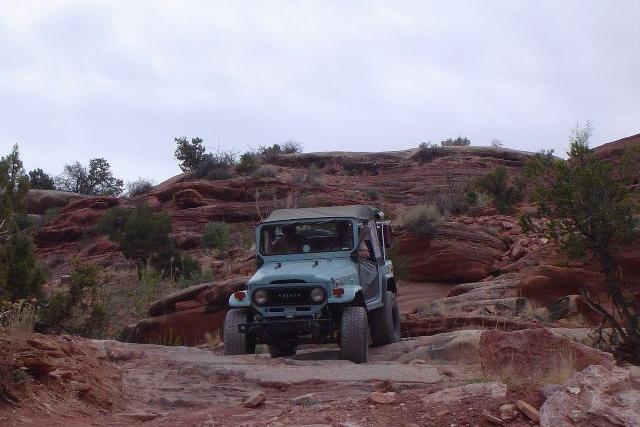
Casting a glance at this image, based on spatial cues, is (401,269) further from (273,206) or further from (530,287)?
(273,206)

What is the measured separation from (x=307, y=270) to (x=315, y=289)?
1.43 ft

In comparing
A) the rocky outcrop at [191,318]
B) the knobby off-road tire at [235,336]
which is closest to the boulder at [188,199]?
the rocky outcrop at [191,318]

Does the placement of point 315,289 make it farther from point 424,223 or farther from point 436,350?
point 424,223

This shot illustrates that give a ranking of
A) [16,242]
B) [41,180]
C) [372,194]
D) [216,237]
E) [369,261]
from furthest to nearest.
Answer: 1. [41,180]
2. [372,194]
3. [216,237]
4. [16,242]
5. [369,261]

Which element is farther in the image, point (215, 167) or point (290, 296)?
point (215, 167)

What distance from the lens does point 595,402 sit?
517 cm

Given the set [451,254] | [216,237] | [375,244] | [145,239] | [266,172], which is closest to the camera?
[375,244]

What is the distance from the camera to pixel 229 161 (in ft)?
144

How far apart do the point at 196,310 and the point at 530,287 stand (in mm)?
7238

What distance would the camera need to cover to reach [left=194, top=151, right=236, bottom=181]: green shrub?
40.8 m

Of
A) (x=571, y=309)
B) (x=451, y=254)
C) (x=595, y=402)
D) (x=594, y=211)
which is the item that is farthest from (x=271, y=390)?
(x=451, y=254)

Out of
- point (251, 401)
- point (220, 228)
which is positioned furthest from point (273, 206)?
point (251, 401)

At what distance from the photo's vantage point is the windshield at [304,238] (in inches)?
422

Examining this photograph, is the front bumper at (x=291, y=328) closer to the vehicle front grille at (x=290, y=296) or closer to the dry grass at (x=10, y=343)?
the vehicle front grille at (x=290, y=296)
